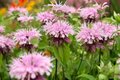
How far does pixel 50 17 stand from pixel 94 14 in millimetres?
176

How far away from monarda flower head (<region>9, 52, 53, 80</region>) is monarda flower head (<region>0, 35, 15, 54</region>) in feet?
0.83

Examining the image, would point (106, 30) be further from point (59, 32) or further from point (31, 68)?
point (31, 68)

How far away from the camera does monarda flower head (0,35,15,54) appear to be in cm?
120

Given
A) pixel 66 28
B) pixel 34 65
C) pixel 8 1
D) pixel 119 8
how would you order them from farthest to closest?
pixel 8 1
pixel 119 8
pixel 66 28
pixel 34 65

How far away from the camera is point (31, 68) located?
2.95ft

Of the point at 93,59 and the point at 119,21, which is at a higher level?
the point at 119,21

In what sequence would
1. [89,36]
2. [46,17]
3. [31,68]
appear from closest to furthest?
[31,68] < [89,36] < [46,17]

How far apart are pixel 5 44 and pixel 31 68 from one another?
1.17 ft

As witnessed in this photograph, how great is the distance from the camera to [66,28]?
1200mm

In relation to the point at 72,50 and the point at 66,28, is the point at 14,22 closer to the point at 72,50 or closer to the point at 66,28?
the point at 72,50

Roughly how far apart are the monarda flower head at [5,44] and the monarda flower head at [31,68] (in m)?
0.25

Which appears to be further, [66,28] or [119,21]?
[119,21]

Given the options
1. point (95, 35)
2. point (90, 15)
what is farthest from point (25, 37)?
point (90, 15)

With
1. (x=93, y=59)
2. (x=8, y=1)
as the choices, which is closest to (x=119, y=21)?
(x=93, y=59)
